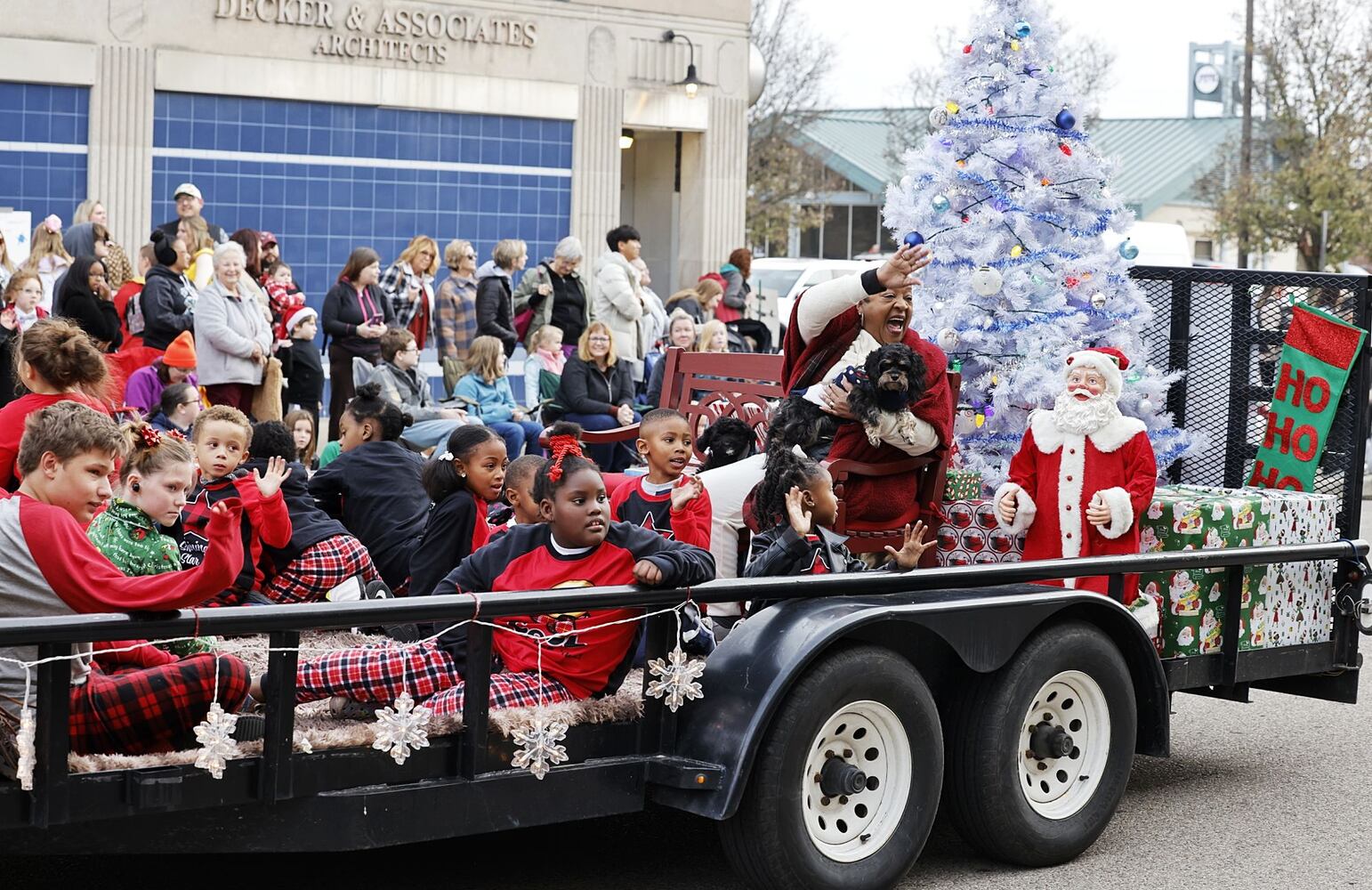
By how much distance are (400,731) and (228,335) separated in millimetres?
7199

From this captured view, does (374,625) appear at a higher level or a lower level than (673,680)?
higher

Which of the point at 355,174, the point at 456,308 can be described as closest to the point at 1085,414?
the point at 456,308

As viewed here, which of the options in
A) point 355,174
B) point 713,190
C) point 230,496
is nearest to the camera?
point 230,496

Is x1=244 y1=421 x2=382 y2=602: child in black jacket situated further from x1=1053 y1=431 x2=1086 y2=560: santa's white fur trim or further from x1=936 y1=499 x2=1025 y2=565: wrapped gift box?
x1=1053 y1=431 x2=1086 y2=560: santa's white fur trim

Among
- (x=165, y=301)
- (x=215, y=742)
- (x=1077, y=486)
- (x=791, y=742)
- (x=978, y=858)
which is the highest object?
(x=165, y=301)

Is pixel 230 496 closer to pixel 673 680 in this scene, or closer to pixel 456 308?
pixel 673 680

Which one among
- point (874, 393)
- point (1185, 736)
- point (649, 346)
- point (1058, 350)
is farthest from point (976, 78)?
point (649, 346)

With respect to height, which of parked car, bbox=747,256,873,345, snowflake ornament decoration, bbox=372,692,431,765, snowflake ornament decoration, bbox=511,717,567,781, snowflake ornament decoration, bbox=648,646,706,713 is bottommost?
snowflake ornament decoration, bbox=511,717,567,781

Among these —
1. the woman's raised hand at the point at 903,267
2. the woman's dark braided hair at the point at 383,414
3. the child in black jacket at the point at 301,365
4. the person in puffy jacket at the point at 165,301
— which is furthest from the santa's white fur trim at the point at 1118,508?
the child in black jacket at the point at 301,365

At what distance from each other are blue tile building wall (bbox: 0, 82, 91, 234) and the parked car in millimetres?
7736

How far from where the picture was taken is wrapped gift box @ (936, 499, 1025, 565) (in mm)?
7105

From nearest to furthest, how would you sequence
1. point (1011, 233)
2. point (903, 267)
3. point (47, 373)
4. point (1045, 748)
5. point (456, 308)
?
point (1045, 748), point (47, 373), point (903, 267), point (1011, 233), point (456, 308)

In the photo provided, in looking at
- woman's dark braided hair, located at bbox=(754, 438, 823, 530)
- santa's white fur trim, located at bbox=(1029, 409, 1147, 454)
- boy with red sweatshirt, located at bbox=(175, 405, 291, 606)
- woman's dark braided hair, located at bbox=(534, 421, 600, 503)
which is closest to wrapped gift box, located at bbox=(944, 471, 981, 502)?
santa's white fur trim, located at bbox=(1029, 409, 1147, 454)

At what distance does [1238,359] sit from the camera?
722 cm
